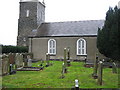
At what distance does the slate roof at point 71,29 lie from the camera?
21.8m

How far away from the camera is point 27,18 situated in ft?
90.4

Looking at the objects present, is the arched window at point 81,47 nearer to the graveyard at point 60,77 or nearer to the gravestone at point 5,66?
the graveyard at point 60,77

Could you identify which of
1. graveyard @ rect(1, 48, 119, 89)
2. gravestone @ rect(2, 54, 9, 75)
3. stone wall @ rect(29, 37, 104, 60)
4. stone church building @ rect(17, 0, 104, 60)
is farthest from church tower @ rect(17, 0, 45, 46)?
gravestone @ rect(2, 54, 9, 75)

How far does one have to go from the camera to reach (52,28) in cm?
2453

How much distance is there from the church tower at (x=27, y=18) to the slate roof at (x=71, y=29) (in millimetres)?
2675

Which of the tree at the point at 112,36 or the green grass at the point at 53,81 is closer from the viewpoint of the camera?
the green grass at the point at 53,81

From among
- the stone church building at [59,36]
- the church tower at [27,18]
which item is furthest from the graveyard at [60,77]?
the church tower at [27,18]

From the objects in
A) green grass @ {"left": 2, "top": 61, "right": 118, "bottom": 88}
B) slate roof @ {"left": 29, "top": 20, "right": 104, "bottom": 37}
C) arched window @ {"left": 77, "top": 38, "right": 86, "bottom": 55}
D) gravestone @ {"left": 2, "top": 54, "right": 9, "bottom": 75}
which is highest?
slate roof @ {"left": 29, "top": 20, "right": 104, "bottom": 37}

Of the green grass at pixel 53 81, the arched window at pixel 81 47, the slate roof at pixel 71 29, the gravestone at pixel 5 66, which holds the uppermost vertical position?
the slate roof at pixel 71 29

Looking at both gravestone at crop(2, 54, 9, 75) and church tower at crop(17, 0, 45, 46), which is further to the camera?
church tower at crop(17, 0, 45, 46)

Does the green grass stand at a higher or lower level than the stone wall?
lower

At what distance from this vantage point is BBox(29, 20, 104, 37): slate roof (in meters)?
21.8

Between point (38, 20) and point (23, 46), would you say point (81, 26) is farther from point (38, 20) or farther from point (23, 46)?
point (23, 46)

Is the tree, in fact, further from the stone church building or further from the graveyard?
the stone church building
